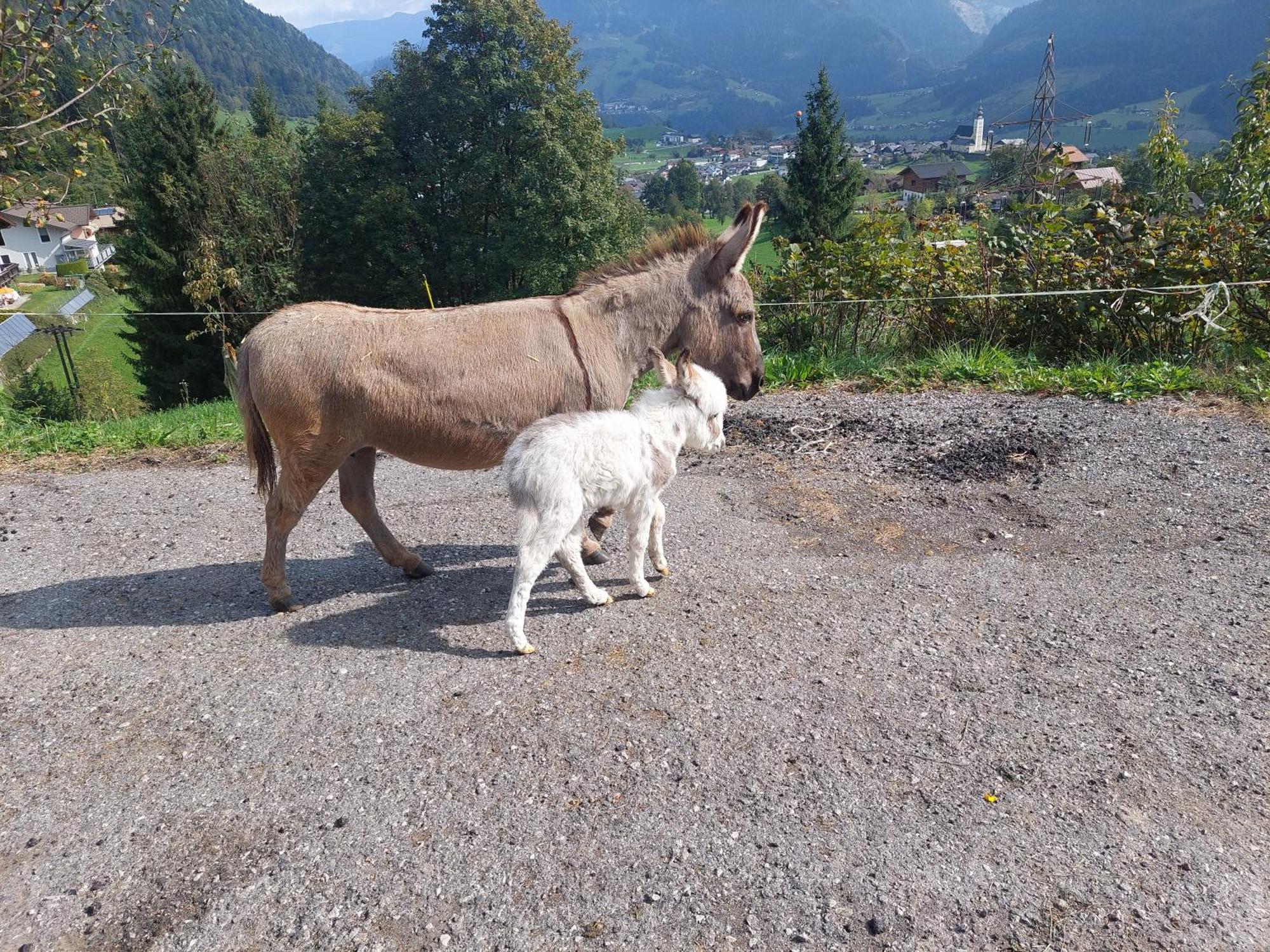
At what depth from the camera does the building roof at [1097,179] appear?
1016 centimetres

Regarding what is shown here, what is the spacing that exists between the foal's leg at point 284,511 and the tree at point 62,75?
5.98 meters

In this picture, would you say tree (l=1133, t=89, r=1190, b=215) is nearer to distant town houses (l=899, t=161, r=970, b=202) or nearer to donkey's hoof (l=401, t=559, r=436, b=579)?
donkey's hoof (l=401, t=559, r=436, b=579)

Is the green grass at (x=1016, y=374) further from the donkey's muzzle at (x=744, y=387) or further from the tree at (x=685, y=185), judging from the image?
the tree at (x=685, y=185)

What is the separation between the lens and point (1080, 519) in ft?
18.9

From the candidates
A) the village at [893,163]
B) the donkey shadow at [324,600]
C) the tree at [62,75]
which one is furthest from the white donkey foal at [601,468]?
the village at [893,163]

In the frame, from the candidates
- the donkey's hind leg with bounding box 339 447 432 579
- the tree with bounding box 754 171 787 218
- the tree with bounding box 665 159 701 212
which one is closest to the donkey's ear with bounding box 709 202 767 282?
the donkey's hind leg with bounding box 339 447 432 579

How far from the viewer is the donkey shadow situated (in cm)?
470

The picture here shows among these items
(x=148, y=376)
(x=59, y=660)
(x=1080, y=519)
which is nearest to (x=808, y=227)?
(x=148, y=376)

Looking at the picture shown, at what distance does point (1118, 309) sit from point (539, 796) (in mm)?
9293

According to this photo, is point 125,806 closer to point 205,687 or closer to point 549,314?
point 205,687

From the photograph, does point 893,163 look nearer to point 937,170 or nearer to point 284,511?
point 937,170

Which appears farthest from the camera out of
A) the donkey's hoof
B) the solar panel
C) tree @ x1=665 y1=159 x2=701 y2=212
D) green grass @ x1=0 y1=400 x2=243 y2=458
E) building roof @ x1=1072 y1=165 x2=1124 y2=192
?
tree @ x1=665 y1=159 x2=701 y2=212

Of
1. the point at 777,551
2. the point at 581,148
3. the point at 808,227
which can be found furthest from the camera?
the point at 808,227

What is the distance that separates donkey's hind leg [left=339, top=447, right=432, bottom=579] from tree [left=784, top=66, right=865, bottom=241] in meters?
44.4
